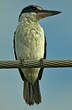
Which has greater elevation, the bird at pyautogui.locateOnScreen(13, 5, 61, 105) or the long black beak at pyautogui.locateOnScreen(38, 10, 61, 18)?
the long black beak at pyautogui.locateOnScreen(38, 10, 61, 18)

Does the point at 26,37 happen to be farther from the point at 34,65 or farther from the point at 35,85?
the point at 34,65

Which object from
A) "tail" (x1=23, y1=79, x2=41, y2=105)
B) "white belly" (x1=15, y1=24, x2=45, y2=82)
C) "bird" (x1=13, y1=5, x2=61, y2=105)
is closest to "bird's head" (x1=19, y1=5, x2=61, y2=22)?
"bird" (x1=13, y1=5, x2=61, y2=105)

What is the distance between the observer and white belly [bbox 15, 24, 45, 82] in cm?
796

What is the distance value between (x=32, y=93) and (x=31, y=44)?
4.70 ft

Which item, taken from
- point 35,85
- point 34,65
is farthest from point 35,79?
point 34,65

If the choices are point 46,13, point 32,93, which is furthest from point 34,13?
point 32,93

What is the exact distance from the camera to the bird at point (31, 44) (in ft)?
26.2

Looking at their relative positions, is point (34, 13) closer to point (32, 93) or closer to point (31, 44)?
point (31, 44)

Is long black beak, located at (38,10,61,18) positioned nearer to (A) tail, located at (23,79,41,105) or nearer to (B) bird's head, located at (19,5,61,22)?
(B) bird's head, located at (19,5,61,22)

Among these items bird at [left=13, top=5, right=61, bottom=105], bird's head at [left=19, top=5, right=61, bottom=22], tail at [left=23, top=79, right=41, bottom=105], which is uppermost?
bird's head at [left=19, top=5, right=61, bottom=22]

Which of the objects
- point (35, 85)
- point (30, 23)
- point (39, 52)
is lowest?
point (35, 85)

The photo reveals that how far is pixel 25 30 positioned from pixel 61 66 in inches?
109

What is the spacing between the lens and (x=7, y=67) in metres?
5.52

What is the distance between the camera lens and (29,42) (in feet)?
26.0
